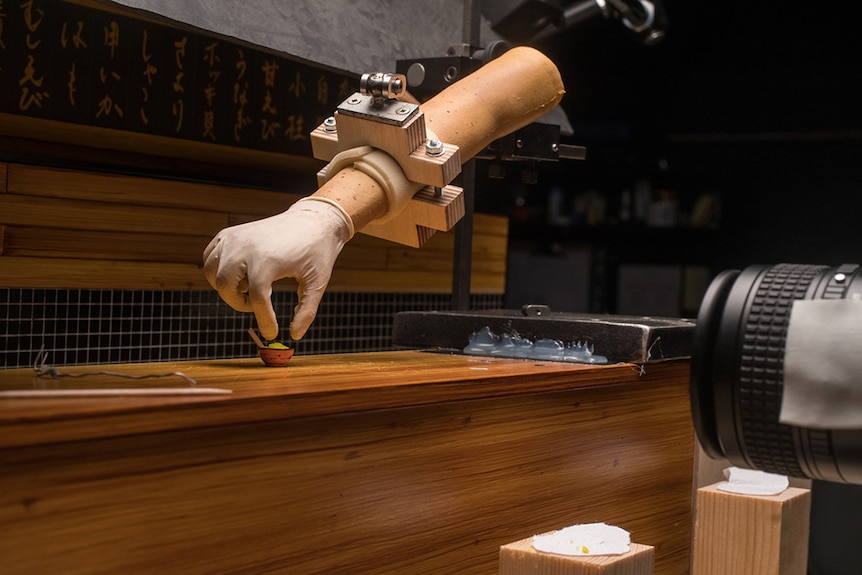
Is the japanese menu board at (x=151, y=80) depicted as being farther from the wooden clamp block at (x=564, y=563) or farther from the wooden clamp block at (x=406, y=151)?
Answer: the wooden clamp block at (x=564, y=563)

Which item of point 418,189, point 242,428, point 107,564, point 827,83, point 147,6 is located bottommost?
point 107,564

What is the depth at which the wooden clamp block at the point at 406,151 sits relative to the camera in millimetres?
1761

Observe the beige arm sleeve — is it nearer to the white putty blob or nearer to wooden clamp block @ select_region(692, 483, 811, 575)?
the white putty blob

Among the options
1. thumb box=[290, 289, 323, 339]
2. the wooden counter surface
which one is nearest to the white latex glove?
thumb box=[290, 289, 323, 339]

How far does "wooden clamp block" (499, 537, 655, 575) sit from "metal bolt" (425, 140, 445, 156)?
682 mm

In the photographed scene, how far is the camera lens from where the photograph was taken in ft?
4.26

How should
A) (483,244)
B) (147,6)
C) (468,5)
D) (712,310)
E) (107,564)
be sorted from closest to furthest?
(107,564) → (712,310) → (147,6) → (468,5) → (483,244)

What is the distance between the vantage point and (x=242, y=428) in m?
1.26

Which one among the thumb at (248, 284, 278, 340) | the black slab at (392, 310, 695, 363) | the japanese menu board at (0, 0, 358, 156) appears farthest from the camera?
the japanese menu board at (0, 0, 358, 156)

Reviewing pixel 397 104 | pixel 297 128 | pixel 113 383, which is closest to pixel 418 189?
pixel 397 104

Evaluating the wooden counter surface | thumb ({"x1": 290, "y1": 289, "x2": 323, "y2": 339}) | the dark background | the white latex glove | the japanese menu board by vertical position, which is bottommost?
the wooden counter surface

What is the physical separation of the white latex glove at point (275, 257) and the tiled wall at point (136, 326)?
3.16 feet

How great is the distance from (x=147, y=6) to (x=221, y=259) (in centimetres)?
49

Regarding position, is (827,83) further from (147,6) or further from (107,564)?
(107,564)
